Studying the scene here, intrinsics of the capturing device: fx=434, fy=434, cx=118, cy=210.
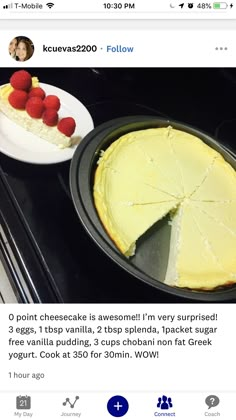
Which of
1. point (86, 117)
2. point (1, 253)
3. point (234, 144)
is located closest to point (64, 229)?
point (1, 253)
